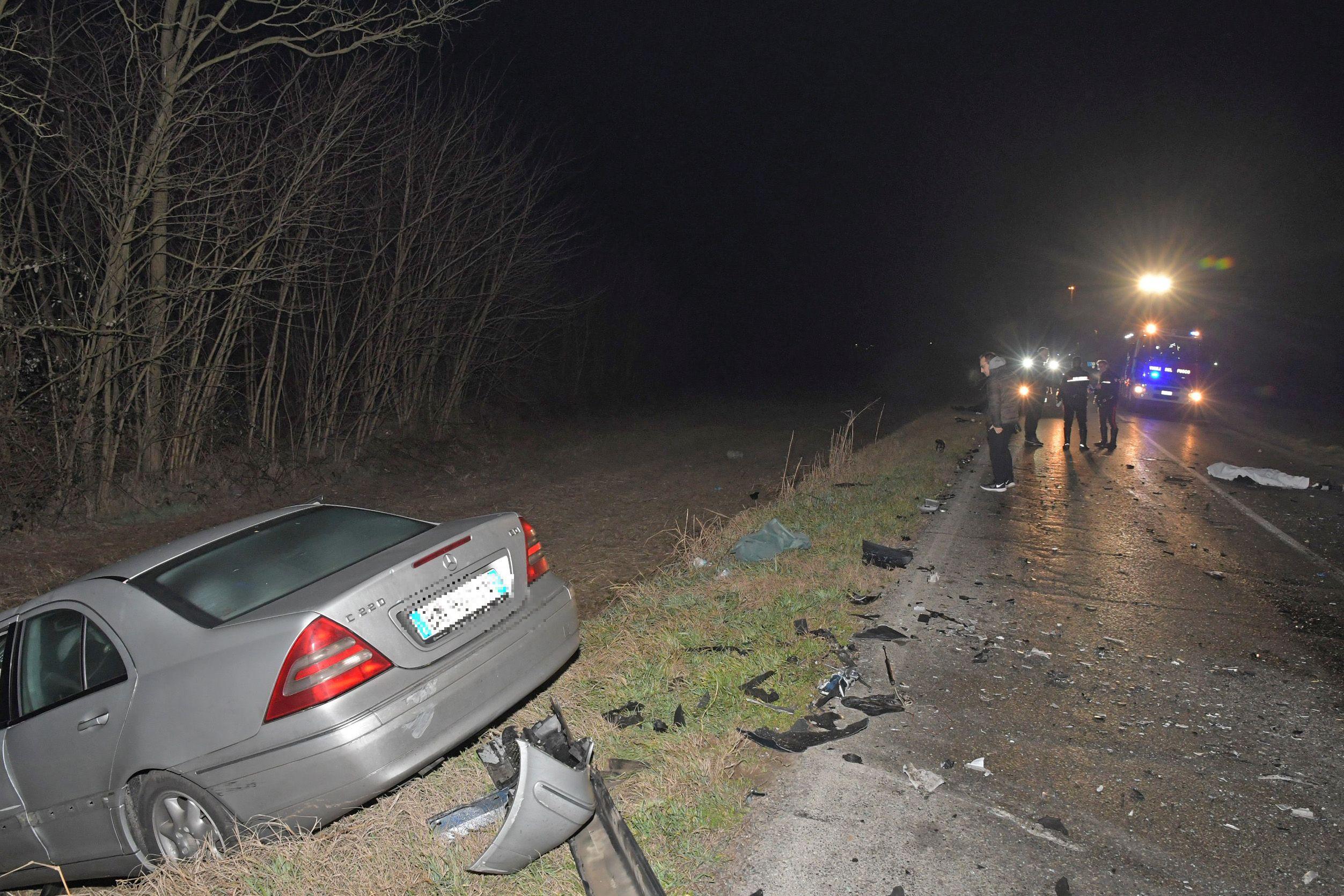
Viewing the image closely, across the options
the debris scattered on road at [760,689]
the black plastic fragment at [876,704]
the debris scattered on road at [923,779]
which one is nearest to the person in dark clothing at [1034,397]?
the black plastic fragment at [876,704]

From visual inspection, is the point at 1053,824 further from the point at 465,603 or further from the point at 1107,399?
the point at 1107,399

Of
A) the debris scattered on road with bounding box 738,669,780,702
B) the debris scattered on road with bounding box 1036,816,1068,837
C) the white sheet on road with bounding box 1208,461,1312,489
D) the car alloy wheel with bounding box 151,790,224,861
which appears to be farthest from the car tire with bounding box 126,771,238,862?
the white sheet on road with bounding box 1208,461,1312,489

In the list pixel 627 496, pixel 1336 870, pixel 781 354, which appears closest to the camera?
pixel 1336 870

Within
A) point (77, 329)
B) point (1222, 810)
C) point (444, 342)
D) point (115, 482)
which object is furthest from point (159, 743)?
point (444, 342)

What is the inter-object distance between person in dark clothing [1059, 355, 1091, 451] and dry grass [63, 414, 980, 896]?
23.9 feet

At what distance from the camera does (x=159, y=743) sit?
125 inches

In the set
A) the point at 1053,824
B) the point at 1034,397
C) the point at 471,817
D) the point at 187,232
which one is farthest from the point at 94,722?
the point at 1034,397

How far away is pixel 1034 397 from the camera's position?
1555 centimetres

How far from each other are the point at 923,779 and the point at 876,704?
0.74 meters

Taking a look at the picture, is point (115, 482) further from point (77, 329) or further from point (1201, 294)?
point (1201, 294)

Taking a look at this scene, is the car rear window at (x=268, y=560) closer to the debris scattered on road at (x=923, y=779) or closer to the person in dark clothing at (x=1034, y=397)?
the debris scattered on road at (x=923, y=779)

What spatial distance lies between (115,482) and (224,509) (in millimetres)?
1340

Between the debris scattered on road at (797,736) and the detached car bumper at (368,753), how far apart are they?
4.18 ft

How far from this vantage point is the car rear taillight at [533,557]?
405 cm
